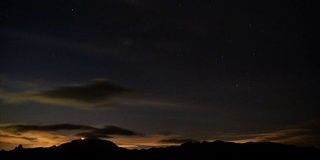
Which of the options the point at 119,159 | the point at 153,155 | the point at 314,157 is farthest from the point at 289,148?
the point at 119,159

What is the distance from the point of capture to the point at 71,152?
6825cm

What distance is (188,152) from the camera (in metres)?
67.6

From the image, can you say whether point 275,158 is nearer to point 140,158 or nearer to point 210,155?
point 210,155

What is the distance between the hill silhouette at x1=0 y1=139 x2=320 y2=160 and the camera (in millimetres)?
58938

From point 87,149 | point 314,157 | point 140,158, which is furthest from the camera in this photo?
point 87,149

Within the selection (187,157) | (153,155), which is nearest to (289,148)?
(187,157)

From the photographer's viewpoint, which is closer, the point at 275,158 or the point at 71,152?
the point at 275,158

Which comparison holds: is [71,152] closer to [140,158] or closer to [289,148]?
[140,158]

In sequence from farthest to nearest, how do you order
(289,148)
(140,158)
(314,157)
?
(140,158)
(289,148)
(314,157)

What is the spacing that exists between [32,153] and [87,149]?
11.3 meters

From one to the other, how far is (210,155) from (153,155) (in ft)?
39.7

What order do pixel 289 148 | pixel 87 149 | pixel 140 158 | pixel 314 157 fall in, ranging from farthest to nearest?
1. pixel 87 149
2. pixel 140 158
3. pixel 289 148
4. pixel 314 157

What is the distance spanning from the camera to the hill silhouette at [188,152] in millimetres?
58938

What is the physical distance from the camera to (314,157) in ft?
180
